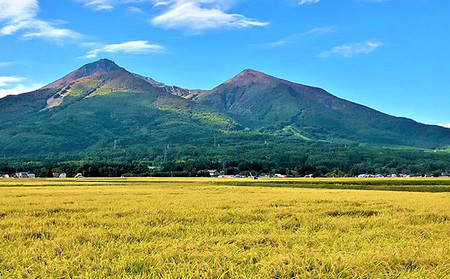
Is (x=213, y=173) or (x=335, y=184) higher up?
(x=335, y=184)

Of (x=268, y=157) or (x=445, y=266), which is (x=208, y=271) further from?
(x=268, y=157)

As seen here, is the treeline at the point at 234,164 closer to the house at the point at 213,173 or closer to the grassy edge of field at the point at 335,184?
the house at the point at 213,173

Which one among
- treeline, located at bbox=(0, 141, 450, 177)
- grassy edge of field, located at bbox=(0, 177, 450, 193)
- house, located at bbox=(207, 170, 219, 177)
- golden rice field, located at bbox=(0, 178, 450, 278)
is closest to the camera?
golden rice field, located at bbox=(0, 178, 450, 278)

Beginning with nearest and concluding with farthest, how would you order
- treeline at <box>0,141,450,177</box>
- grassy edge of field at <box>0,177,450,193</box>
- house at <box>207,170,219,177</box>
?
grassy edge of field at <box>0,177,450,193</box> → treeline at <box>0,141,450,177</box> → house at <box>207,170,219,177</box>

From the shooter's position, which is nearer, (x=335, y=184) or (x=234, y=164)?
(x=335, y=184)

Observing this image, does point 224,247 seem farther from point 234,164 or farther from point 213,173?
point 234,164

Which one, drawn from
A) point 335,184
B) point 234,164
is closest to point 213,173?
point 234,164

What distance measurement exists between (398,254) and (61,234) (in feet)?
24.2

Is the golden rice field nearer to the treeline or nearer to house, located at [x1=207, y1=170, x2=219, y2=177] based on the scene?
the treeline

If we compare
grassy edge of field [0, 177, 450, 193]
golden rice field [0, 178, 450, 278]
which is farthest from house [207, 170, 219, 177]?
golden rice field [0, 178, 450, 278]

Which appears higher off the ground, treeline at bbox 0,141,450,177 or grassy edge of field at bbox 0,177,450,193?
treeline at bbox 0,141,450,177

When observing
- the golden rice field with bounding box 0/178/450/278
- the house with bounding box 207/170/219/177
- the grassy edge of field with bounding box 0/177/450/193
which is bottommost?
the house with bounding box 207/170/219/177

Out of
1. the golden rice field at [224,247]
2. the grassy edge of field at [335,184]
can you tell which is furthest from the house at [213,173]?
the golden rice field at [224,247]

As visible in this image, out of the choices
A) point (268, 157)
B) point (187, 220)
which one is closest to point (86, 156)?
point (268, 157)
